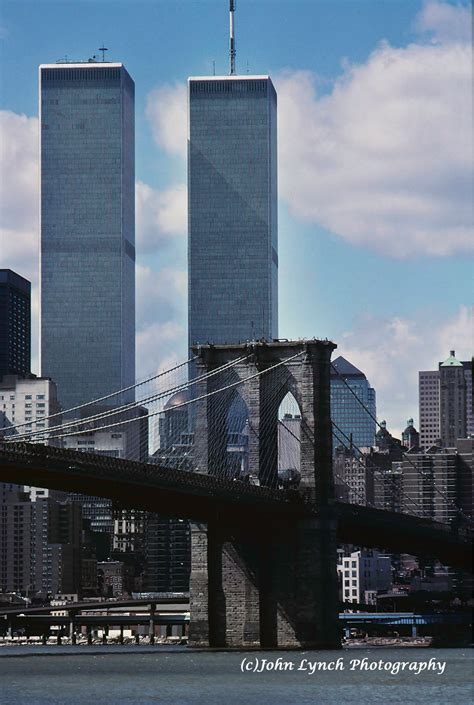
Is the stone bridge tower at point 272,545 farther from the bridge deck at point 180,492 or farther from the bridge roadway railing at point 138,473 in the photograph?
the bridge roadway railing at point 138,473

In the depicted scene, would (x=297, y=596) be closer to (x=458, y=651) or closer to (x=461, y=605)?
(x=458, y=651)

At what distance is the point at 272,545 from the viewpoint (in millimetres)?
106938

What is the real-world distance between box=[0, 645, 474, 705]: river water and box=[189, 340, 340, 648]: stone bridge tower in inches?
96.9

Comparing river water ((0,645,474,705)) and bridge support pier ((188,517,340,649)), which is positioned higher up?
bridge support pier ((188,517,340,649))

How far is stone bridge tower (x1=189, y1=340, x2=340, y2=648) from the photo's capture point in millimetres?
105562

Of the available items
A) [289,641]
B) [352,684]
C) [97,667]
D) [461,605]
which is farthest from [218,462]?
[461,605]

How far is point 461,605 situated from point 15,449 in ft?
327

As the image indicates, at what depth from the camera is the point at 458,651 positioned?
122m

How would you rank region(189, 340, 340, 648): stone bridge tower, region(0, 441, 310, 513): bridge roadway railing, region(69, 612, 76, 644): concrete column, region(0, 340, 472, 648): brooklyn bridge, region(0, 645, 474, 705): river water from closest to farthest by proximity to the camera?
region(0, 645, 474, 705): river water → region(0, 441, 310, 513): bridge roadway railing → region(0, 340, 472, 648): brooklyn bridge → region(189, 340, 340, 648): stone bridge tower → region(69, 612, 76, 644): concrete column

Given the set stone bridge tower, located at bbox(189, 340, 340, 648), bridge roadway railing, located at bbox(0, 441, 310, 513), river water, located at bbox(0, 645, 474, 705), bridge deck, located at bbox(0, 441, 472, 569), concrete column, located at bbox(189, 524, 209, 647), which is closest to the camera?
river water, located at bbox(0, 645, 474, 705)

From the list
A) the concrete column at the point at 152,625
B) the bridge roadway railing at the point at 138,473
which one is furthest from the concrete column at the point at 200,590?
the concrete column at the point at 152,625

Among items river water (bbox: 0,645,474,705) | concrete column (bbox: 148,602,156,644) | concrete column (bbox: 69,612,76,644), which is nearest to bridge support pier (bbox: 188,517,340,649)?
→ river water (bbox: 0,645,474,705)

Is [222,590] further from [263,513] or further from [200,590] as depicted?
[263,513]

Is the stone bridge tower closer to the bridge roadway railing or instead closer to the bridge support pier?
the bridge support pier
